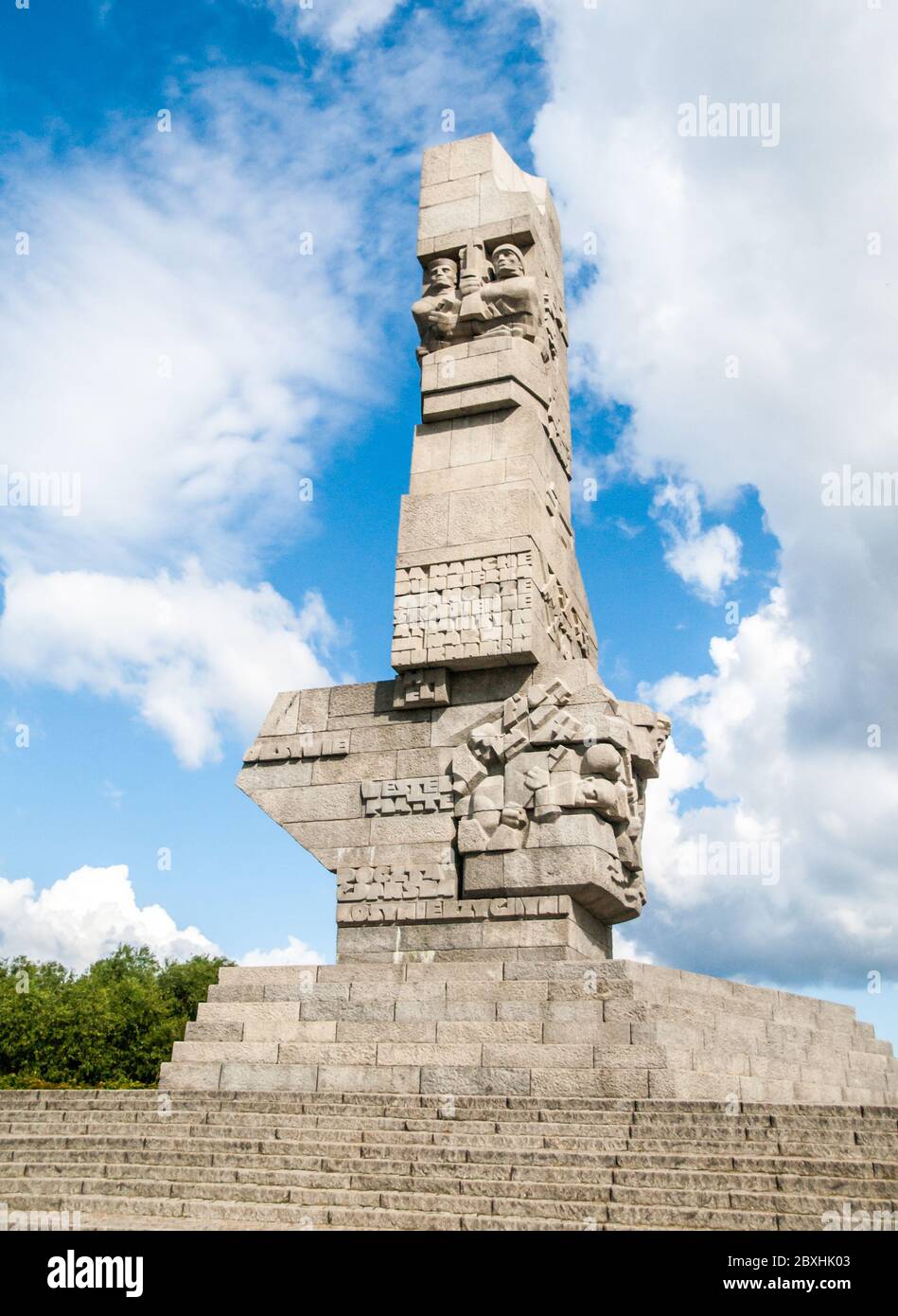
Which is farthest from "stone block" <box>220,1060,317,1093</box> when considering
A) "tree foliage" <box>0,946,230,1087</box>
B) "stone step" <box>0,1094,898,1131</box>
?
"tree foliage" <box>0,946,230,1087</box>

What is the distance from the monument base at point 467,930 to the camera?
1150cm

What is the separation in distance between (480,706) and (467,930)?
258 cm

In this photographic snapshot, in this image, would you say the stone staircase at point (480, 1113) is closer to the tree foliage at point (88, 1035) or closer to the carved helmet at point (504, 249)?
the carved helmet at point (504, 249)

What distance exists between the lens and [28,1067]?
28.8 m

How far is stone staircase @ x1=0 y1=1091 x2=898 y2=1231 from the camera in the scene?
6.56 metres

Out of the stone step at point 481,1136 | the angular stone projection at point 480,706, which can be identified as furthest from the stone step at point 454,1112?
the angular stone projection at point 480,706

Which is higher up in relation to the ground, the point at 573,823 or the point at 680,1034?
the point at 573,823

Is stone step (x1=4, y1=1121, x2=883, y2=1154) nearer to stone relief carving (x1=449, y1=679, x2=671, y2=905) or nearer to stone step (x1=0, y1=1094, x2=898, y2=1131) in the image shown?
stone step (x1=0, y1=1094, x2=898, y2=1131)

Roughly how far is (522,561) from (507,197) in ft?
18.2

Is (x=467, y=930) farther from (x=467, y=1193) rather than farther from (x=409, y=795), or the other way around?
(x=467, y=1193)

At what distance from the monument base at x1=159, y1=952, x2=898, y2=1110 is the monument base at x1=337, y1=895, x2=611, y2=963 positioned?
0.17 metres

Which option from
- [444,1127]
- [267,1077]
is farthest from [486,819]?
[444,1127]
